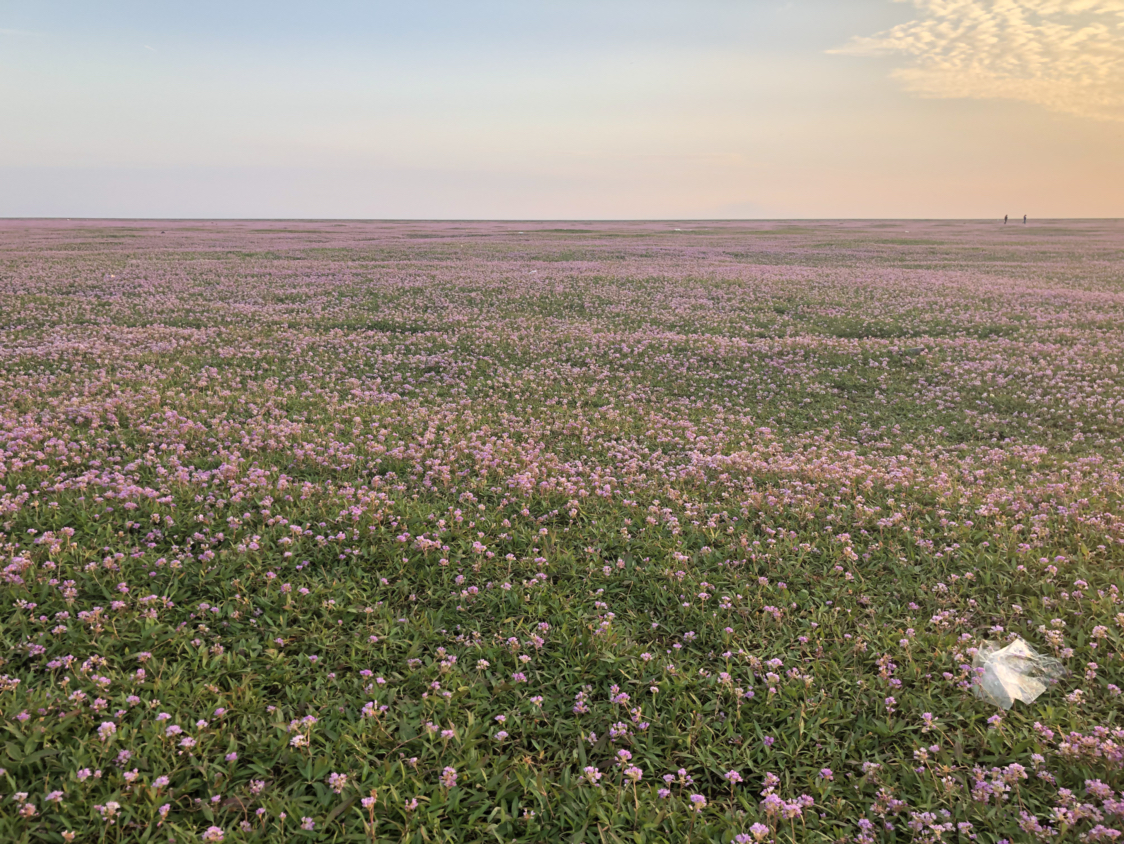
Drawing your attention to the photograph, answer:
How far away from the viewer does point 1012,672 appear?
207 inches

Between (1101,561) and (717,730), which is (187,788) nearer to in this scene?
(717,730)

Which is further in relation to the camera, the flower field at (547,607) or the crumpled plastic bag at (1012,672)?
the crumpled plastic bag at (1012,672)

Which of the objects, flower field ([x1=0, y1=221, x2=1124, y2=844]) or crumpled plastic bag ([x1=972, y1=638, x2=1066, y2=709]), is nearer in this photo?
flower field ([x1=0, y1=221, x2=1124, y2=844])

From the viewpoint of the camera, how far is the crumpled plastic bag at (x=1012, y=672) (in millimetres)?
5055

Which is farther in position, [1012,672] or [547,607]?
[547,607]

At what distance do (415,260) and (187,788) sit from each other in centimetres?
4420

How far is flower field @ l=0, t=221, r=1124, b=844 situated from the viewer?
160 inches

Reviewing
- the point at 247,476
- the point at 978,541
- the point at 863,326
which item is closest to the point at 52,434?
the point at 247,476

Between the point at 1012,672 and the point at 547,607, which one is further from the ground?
the point at 547,607

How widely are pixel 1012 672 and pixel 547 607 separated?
408cm

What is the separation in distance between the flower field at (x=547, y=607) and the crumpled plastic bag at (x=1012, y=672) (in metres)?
0.12

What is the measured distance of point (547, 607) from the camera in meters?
6.05

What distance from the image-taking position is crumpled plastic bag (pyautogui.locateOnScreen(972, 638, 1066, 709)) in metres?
5.05

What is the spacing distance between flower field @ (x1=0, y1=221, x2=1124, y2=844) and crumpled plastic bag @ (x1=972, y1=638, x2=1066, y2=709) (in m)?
0.12
